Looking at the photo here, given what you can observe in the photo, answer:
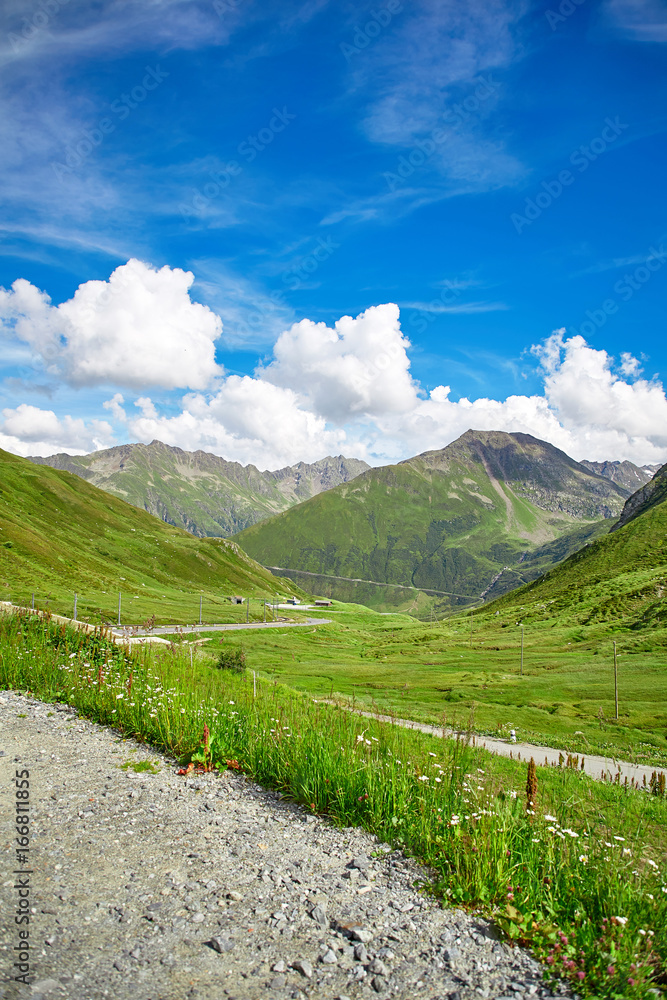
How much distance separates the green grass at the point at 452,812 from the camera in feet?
19.1

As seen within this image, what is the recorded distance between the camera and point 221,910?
6066 millimetres

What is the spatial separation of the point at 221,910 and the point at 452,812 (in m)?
3.69

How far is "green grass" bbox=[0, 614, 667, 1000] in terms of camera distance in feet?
19.1

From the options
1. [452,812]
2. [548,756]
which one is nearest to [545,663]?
[548,756]

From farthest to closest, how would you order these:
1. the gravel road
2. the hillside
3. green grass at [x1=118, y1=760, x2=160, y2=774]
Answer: the hillside < green grass at [x1=118, y1=760, x2=160, y2=774] < the gravel road

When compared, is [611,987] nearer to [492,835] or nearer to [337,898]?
[492,835]

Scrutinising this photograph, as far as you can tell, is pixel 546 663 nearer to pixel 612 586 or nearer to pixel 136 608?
pixel 612 586

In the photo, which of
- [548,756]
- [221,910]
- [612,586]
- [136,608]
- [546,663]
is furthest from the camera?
[612,586]

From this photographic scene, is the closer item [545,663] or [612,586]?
[545,663]

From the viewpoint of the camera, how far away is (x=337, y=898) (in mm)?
6387

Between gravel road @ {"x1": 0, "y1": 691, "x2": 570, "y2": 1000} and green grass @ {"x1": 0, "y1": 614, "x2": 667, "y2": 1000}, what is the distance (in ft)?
1.33

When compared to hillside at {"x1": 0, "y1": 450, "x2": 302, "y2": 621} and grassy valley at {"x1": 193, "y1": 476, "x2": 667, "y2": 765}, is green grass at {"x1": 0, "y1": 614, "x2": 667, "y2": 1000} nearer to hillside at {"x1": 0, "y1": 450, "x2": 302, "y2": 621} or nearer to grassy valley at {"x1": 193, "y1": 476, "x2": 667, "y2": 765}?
grassy valley at {"x1": 193, "y1": 476, "x2": 667, "y2": 765}

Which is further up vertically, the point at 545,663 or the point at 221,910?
the point at 221,910

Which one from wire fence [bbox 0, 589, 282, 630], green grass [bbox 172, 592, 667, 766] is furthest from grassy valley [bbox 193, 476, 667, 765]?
wire fence [bbox 0, 589, 282, 630]
